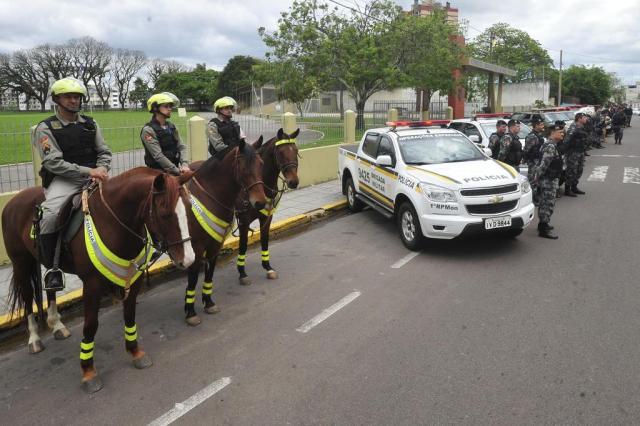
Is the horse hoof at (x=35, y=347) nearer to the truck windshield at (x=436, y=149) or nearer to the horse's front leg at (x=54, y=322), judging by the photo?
→ the horse's front leg at (x=54, y=322)

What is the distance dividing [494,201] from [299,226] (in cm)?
393

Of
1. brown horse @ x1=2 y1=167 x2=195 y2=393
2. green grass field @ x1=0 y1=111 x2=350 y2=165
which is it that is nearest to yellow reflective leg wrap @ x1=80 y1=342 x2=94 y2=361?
brown horse @ x1=2 y1=167 x2=195 y2=393

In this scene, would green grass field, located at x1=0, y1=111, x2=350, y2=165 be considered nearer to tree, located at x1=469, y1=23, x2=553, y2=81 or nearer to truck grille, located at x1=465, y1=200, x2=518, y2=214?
truck grille, located at x1=465, y1=200, x2=518, y2=214

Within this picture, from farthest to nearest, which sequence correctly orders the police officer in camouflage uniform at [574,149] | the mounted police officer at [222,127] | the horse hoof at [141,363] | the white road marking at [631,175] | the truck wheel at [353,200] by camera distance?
the white road marking at [631,175] < the police officer in camouflage uniform at [574,149] < the truck wheel at [353,200] < the mounted police officer at [222,127] < the horse hoof at [141,363]

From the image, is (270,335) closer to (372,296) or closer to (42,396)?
(372,296)

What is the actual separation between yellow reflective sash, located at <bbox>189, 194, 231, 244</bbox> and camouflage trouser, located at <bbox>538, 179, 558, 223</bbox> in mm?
5421

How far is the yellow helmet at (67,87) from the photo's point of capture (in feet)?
12.7

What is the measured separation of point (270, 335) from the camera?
4688 mm

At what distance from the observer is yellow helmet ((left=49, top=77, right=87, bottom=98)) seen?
12.7ft

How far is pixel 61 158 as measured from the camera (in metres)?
4.01

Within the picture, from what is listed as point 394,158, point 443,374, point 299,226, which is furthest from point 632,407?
point 299,226

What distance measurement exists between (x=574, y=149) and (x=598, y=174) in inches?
171

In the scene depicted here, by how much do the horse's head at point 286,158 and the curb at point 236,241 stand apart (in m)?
1.24

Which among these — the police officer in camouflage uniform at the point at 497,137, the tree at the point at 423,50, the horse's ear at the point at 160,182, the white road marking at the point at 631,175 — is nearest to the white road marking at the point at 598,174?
the white road marking at the point at 631,175
